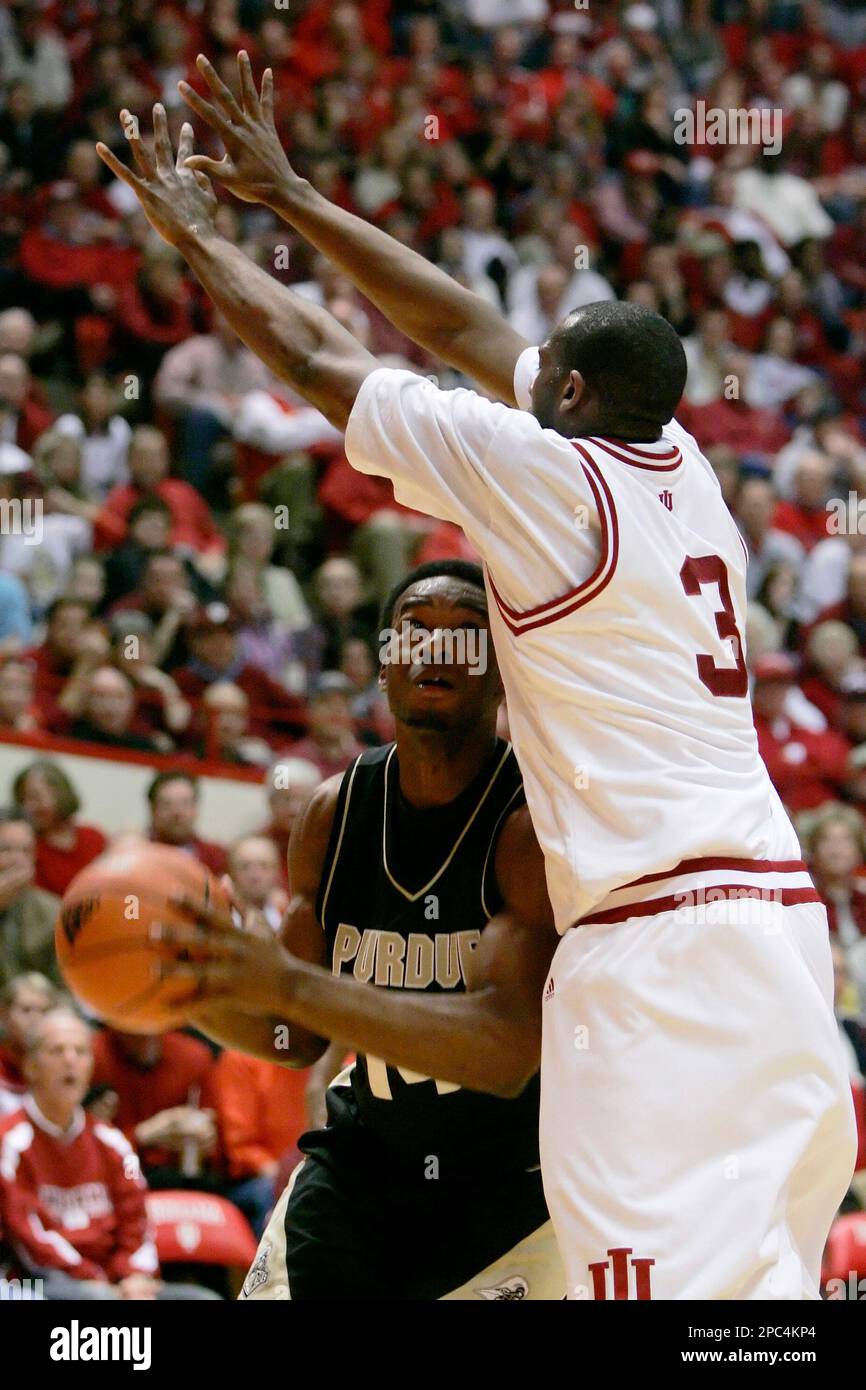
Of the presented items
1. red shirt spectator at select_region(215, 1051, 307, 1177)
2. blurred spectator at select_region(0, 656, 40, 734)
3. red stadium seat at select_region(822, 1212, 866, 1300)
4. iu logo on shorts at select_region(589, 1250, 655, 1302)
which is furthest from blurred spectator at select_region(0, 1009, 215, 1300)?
iu logo on shorts at select_region(589, 1250, 655, 1302)

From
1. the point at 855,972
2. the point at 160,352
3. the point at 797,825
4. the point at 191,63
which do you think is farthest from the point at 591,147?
the point at 855,972

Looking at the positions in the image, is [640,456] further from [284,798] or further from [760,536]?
[760,536]

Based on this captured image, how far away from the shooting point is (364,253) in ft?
13.8

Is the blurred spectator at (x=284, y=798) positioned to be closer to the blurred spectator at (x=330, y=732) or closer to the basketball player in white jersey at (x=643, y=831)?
the blurred spectator at (x=330, y=732)

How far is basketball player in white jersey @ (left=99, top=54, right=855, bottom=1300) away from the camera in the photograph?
3309 millimetres

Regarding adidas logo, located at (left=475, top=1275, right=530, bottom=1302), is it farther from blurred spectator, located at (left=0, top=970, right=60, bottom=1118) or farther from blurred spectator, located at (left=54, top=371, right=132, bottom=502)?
blurred spectator, located at (left=54, top=371, right=132, bottom=502)

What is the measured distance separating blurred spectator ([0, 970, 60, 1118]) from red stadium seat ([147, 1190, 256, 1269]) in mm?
683

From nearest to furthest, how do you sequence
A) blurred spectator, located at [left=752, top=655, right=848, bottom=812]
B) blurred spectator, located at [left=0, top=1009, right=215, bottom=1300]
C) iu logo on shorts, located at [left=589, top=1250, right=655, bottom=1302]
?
1. iu logo on shorts, located at [left=589, top=1250, right=655, bottom=1302]
2. blurred spectator, located at [left=0, top=1009, right=215, bottom=1300]
3. blurred spectator, located at [left=752, top=655, right=848, bottom=812]

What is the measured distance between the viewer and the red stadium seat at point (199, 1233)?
20.7 ft

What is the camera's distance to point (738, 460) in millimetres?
11719

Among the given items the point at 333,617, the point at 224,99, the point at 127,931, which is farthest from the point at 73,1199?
the point at 333,617

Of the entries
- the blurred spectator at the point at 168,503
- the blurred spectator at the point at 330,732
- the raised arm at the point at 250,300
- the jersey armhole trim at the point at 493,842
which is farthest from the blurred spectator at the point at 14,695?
the jersey armhole trim at the point at 493,842
